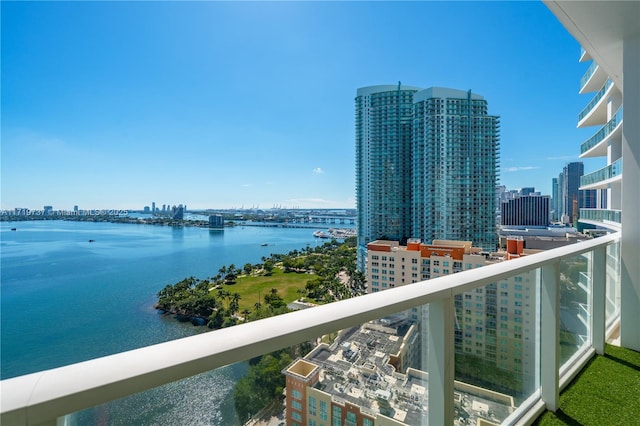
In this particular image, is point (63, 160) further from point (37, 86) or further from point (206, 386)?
point (206, 386)

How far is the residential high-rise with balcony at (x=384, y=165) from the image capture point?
84.5 ft

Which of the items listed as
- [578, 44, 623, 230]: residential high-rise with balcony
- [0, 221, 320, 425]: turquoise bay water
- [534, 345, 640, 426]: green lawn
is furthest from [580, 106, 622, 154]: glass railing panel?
[0, 221, 320, 425]: turquoise bay water

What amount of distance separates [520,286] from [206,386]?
51.9 inches

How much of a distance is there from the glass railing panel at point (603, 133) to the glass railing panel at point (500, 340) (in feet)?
20.1

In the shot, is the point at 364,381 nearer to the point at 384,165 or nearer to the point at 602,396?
the point at 602,396

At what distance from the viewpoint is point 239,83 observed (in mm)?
22625

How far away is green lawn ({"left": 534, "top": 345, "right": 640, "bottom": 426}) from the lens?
53.0 inches

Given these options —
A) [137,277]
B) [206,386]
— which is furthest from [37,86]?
[206,386]

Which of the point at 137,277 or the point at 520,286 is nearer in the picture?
the point at 520,286

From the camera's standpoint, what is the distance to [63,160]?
31.3m

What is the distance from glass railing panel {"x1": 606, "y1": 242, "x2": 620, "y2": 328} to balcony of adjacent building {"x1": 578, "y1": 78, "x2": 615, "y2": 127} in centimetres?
592

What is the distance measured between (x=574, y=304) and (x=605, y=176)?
6.38m

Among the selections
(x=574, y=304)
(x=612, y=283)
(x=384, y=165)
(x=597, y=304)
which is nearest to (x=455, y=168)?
(x=384, y=165)

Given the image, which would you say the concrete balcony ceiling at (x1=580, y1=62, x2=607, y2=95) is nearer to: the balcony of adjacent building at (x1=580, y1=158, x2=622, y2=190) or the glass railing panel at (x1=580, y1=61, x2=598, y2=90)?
the glass railing panel at (x1=580, y1=61, x2=598, y2=90)
